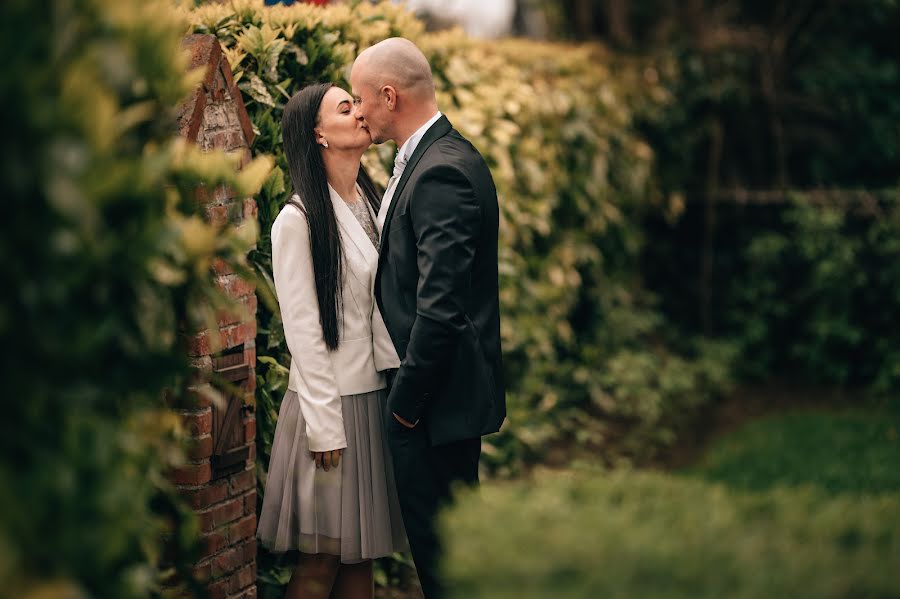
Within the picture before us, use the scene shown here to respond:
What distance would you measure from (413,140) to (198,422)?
4.26 feet

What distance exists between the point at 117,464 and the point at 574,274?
5944mm

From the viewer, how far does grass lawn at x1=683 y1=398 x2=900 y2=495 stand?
6203 mm

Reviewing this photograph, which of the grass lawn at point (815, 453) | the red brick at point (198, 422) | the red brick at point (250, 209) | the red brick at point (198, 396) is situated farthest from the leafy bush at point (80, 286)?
the grass lawn at point (815, 453)

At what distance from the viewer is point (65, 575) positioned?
5.59 feet

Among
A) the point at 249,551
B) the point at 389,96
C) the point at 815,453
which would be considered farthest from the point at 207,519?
the point at 815,453

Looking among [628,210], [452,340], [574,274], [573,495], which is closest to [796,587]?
[573,495]

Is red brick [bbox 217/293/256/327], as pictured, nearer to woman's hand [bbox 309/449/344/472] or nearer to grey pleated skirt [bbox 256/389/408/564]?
grey pleated skirt [bbox 256/389/408/564]

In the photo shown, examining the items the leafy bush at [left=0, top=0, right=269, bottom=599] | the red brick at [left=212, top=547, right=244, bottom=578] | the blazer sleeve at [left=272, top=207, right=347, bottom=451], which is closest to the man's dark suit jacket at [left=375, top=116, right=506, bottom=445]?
the blazer sleeve at [left=272, top=207, right=347, bottom=451]

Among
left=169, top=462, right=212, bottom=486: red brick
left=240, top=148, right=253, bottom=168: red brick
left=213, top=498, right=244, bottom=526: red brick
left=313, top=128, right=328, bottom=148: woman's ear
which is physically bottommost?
left=213, top=498, right=244, bottom=526: red brick

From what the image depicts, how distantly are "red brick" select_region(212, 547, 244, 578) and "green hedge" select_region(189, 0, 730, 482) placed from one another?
466 millimetres

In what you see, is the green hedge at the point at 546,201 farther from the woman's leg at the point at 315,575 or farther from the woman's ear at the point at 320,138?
the woman's leg at the point at 315,575

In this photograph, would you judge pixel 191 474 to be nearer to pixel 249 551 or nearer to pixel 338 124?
pixel 249 551

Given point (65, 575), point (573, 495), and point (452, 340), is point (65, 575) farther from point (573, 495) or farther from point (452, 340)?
point (452, 340)

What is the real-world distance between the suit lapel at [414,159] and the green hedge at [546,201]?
0.60 meters
